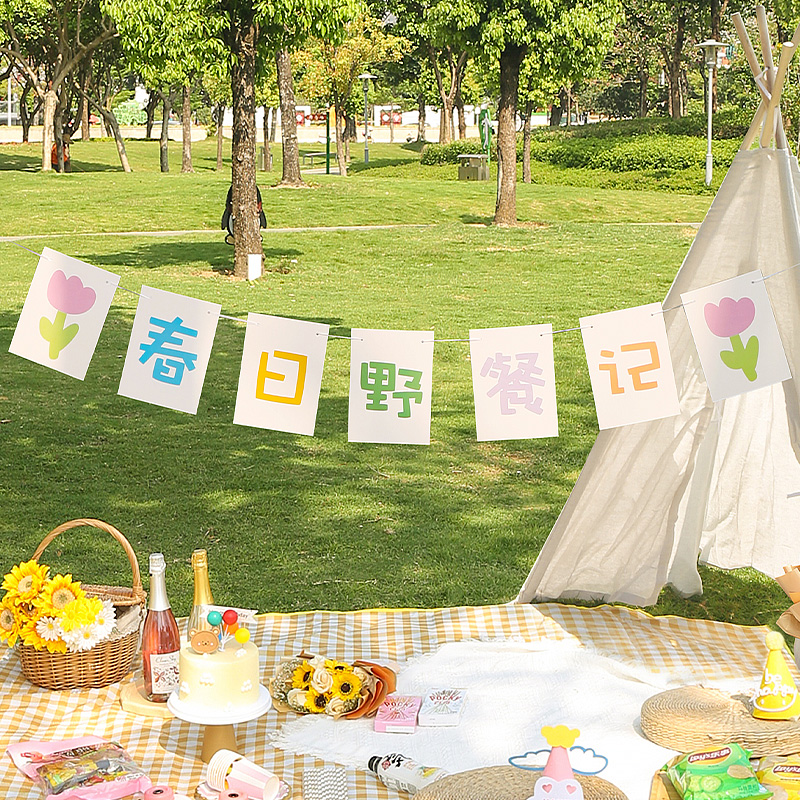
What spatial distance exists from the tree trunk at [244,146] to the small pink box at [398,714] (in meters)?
9.38

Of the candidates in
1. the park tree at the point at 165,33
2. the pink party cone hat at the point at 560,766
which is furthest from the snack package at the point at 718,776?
the park tree at the point at 165,33

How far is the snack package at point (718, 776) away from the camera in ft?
9.36

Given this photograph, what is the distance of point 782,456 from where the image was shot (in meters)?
4.76

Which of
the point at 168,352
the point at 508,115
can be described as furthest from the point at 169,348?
the point at 508,115

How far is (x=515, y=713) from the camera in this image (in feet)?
12.0

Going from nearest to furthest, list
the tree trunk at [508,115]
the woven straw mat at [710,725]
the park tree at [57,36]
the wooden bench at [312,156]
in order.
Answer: the woven straw mat at [710,725]
the tree trunk at [508,115]
the park tree at [57,36]
the wooden bench at [312,156]

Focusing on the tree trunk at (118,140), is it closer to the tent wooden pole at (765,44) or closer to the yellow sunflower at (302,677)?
the tent wooden pole at (765,44)

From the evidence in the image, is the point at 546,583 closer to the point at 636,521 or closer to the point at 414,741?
the point at 636,521

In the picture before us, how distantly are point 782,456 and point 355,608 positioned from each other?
6.78 feet

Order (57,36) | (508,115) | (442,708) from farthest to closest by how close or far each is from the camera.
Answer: (57,36)
(508,115)
(442,708)

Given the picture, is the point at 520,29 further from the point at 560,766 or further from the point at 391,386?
the point at 560,766

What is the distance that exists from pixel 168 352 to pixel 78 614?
0.93 meters

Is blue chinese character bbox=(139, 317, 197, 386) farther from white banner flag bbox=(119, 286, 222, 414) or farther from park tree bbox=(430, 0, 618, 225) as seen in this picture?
park tree bbox=(430, 0, 618, 225)

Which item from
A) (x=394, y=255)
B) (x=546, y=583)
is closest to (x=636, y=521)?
(x=546, y=583)
